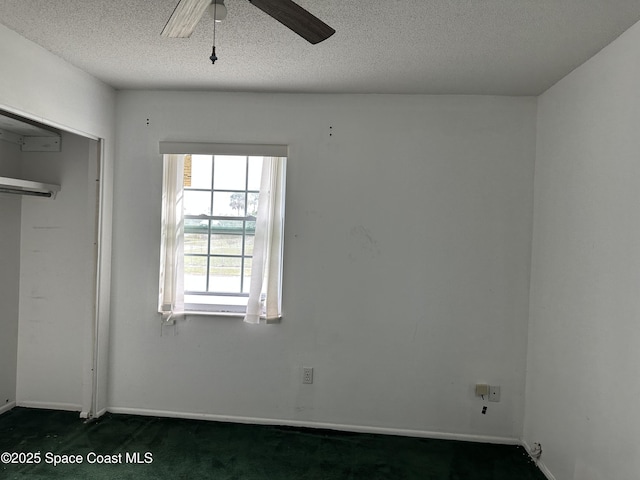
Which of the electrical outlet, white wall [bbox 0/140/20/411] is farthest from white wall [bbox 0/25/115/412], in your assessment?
the electrical outlet

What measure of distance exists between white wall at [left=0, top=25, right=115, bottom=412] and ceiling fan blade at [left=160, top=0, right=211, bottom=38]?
4.17 ft

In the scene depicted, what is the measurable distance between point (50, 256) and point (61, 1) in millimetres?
2139

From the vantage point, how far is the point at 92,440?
115 inches

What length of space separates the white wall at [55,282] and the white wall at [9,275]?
1.7 inches

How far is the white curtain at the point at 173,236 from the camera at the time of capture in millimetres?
3238

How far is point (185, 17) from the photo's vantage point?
1524 mm

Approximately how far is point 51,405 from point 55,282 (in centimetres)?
98

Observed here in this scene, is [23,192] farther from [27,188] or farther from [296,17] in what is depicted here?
[296,17]

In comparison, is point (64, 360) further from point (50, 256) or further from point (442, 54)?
point (442, 54)

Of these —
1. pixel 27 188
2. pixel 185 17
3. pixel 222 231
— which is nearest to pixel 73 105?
pixel 27 188

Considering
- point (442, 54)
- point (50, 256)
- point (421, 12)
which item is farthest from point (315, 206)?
point (50, 256)

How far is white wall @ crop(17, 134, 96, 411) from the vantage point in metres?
3.38

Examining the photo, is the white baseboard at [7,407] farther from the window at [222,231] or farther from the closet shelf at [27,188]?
the closet shelf at [27,188]

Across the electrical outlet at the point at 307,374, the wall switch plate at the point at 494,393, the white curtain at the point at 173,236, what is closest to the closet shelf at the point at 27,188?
the white curtain at the point at 173,236
